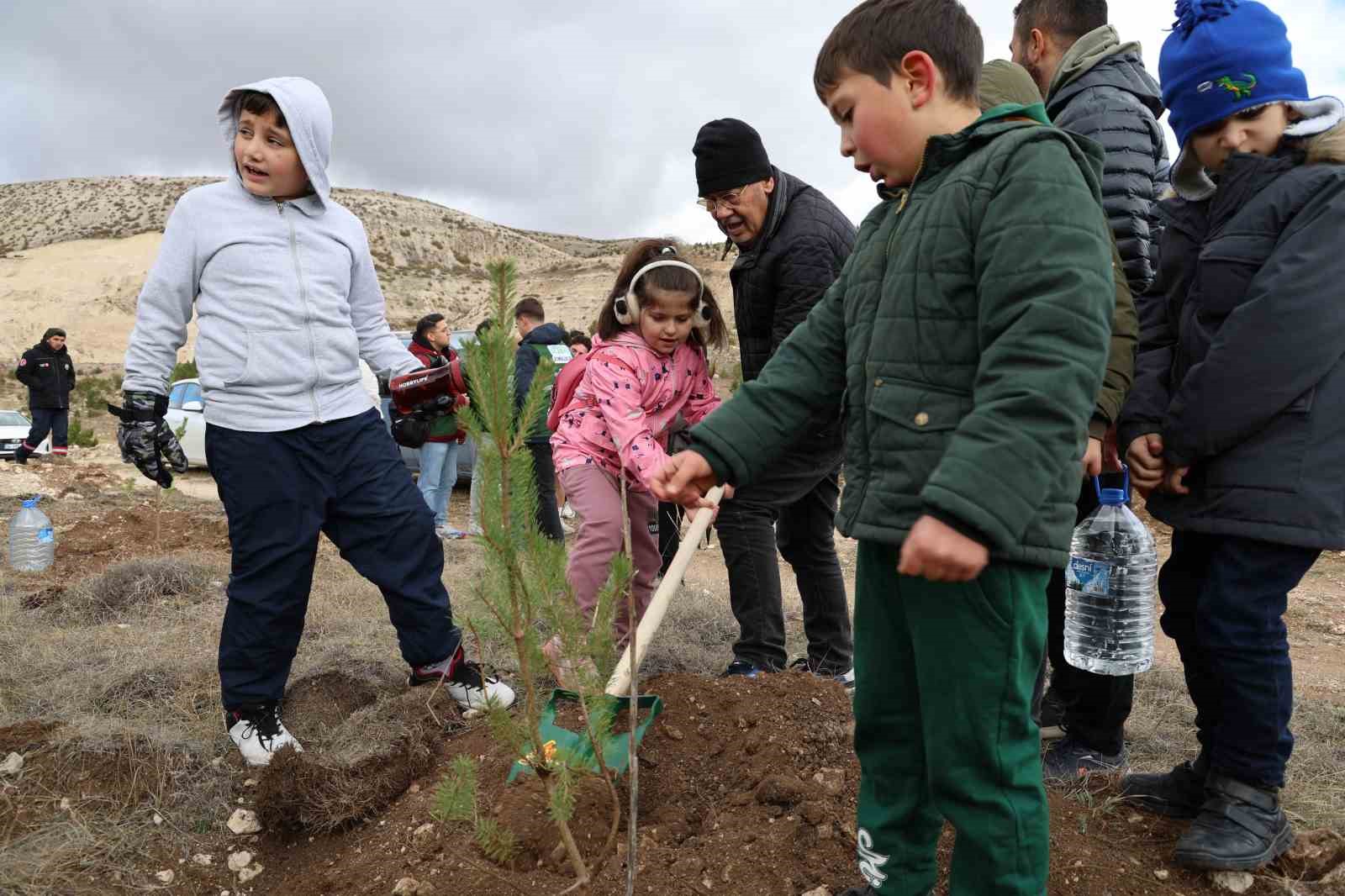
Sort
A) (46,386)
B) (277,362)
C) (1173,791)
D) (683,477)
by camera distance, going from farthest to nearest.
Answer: (46,386) → (277,362) → (1173,791) → (683,477)

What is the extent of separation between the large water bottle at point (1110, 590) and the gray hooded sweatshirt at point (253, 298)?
229 cm

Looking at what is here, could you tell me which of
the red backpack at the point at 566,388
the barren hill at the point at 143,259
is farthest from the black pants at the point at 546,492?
the barren hill at the point at 143,259

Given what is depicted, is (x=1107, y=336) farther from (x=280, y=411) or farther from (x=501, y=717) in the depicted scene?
(x=280, y=411)

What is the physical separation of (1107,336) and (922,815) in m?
0.94

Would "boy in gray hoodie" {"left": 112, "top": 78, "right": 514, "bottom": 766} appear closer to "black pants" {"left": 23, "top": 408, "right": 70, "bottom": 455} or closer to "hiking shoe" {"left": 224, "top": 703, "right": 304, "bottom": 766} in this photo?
"hiking shoe" {"left": 224, "top": 703, "right": 304, "bottom": 766}

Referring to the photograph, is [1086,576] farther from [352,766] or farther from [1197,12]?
[352,766]

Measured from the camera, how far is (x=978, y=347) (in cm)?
Result: 153

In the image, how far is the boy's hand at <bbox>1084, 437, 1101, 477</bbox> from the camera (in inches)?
81.0

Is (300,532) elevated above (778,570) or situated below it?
above

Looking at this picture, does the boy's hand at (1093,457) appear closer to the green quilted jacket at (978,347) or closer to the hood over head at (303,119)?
the green quilted jacket at (978,347)

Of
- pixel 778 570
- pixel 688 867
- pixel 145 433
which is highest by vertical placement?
pixel 145 433

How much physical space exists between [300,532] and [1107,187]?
8.23 feet

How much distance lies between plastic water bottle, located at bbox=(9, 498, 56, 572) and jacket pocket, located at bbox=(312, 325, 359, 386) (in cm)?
438

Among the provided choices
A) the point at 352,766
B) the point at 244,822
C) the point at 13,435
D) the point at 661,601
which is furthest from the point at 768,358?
the point at 13,435
